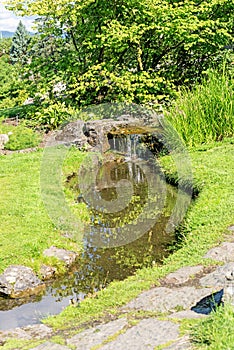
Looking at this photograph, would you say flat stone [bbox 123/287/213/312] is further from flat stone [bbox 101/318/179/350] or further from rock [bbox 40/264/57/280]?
rock [bbox 40/264/57/280]

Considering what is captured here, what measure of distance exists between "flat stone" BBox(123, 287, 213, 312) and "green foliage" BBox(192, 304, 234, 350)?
2.77 ft

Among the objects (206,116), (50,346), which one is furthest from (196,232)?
(206,116)

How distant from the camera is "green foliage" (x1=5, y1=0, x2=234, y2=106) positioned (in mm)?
12172

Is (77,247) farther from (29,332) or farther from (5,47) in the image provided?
(5,47)

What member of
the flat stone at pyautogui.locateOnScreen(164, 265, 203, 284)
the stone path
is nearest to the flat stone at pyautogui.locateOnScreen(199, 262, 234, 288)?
the stone path

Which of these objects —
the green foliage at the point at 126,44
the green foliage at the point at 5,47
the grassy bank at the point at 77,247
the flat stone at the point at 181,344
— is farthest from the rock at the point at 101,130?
the green foliage at the point at 5,47

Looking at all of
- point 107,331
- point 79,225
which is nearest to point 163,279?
point 107,331

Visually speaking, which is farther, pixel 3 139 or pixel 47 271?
pixel 3 139

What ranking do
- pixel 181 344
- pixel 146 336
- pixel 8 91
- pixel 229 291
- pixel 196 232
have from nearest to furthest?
pixel 181 344 < pixel 229 291 < pixel 146 336 < pixel 196 232 < pixel 8 91

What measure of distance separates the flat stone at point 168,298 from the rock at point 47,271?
1543mm

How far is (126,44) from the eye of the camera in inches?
492

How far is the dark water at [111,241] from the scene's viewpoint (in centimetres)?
541

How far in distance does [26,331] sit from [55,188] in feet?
15.7

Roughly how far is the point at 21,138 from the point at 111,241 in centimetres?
667
